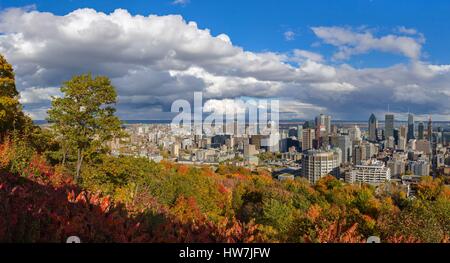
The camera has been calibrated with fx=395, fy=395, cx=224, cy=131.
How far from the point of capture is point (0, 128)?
48.6ft

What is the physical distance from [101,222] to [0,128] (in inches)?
509

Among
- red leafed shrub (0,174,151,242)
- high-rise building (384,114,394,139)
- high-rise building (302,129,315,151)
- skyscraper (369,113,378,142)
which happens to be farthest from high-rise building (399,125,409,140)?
red leafed shrub (0,174,151,242)

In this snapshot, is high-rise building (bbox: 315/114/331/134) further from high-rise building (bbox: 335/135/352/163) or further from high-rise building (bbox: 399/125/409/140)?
high-rise building (bbox: 399/125/409/140)

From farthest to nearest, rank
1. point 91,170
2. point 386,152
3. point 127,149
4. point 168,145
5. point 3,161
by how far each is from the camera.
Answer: point 386,152 → point 168,145 → point 127,149 → point 91,170 → point 3,161

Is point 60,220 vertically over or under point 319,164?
over

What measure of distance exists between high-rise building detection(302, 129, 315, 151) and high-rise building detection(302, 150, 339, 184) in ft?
55.2

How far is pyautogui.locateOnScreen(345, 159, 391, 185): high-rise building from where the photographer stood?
90.8m

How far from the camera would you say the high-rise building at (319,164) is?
322 ft

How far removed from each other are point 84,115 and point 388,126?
97.0 m

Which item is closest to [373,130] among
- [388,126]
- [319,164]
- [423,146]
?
[388,126]

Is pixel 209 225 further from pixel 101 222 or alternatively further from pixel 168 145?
pixel 168 145

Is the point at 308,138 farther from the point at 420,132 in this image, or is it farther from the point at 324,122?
the point at 420,132

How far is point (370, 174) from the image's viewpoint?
91500 millimetres

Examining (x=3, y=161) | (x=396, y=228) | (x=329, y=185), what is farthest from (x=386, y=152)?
(x=3, y=161)
